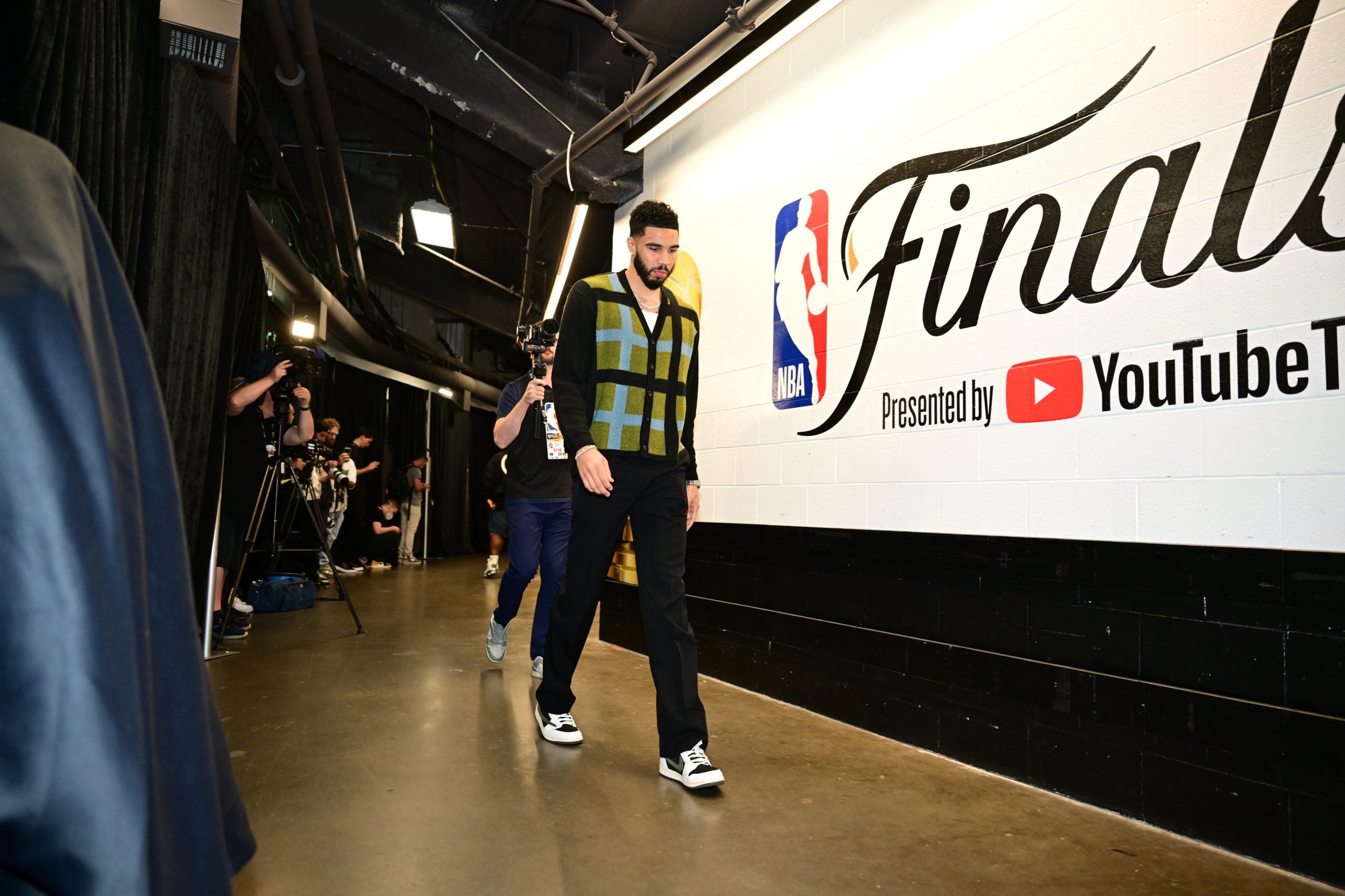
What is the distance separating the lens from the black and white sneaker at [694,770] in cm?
225

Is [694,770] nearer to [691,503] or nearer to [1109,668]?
[691,503]

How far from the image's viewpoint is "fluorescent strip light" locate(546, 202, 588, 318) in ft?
17.5

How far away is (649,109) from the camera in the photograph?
15.1 feet

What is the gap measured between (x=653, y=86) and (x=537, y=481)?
199cm

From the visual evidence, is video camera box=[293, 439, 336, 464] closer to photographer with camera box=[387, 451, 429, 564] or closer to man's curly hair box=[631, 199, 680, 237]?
photographer with camera box=[387, 451, 429, 564]

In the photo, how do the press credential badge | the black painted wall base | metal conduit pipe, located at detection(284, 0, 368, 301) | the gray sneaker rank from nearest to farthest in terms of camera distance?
the black painted wall base → the press credential badge → the gray sneaker → metal conduit pipe, located at detection(284, 0, 368, 301)

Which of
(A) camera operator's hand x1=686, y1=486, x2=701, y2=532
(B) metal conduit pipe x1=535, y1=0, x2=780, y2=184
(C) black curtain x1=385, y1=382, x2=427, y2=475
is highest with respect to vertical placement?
(B) metal conduit pipe x1=535, y1=0, x2=780, y2=184

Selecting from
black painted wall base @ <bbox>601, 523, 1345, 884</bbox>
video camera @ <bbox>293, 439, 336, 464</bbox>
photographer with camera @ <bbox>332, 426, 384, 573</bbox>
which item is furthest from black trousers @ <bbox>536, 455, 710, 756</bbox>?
photographer with camera @ <bbox>332, 426, 384, 573</bbox>

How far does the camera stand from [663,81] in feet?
13.0

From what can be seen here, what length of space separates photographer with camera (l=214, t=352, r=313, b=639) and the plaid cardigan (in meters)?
2.23

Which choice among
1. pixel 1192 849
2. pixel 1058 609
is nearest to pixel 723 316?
pixel 1058 609

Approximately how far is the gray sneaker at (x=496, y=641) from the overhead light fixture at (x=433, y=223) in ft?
12.2

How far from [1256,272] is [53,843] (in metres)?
2.38

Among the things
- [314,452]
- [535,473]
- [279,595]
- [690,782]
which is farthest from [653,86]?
[279,595]
